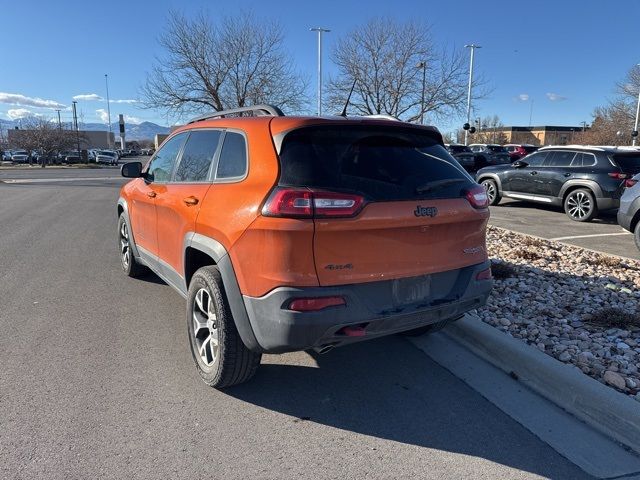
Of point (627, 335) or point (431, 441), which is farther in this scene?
point (627, 335)

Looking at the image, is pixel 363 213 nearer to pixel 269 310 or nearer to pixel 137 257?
pixel 269 310

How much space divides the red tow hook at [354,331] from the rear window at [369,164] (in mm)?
768

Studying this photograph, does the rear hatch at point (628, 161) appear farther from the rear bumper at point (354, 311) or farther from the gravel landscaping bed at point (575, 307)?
the rear bumper at point (354, 311)

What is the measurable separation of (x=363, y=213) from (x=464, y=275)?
3.22 feet

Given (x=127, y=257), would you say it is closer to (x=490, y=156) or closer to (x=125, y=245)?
(x=125, y=245)

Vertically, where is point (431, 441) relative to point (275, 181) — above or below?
below

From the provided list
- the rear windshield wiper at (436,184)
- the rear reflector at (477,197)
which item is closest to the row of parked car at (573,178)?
the rear reflector at (477,197)

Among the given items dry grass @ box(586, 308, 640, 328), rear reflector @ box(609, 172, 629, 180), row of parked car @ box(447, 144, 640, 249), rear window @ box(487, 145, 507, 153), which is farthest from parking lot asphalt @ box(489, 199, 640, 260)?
rear window @ box(487, 145, 507, 153)

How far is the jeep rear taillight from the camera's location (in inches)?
108

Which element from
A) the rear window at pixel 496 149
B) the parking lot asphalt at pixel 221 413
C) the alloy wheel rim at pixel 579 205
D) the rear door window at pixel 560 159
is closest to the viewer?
the parking lot asphalt at pixel 221 413

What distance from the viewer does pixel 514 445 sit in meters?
2.86

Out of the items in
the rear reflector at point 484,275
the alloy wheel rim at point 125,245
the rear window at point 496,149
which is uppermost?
the rear window at point 496,149

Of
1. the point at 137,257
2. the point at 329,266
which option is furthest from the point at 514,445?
the point at 137,257

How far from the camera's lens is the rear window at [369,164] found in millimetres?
2875
